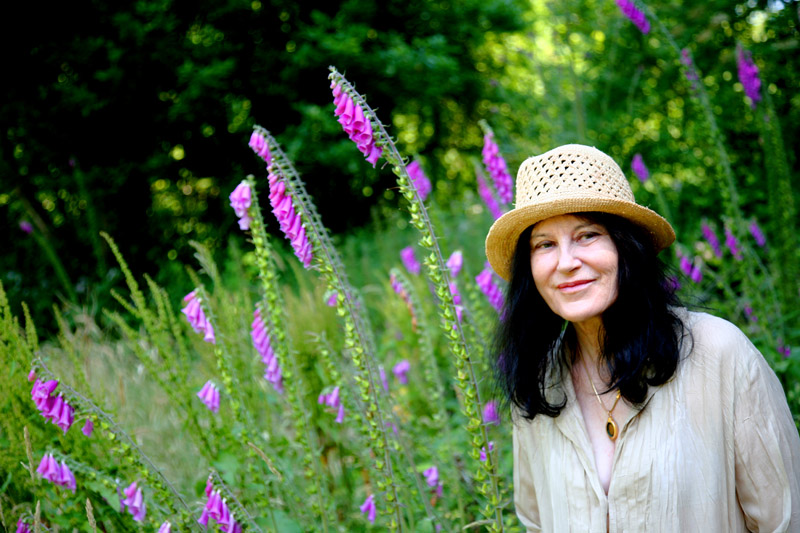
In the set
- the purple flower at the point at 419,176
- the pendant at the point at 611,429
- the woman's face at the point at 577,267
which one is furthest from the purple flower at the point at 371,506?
the purple flower at the point at 419,176

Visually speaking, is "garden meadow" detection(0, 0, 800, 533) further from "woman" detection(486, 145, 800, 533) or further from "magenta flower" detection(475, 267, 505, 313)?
"woman" detection(486, 145, 800, 533)

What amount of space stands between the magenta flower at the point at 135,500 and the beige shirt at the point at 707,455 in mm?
1366

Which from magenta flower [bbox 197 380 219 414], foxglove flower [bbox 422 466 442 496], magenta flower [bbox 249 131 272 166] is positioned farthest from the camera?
foxglove flower [bbox 422 466 442 496]

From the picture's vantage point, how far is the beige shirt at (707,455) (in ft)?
5.20

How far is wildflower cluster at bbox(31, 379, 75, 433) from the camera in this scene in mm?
1996

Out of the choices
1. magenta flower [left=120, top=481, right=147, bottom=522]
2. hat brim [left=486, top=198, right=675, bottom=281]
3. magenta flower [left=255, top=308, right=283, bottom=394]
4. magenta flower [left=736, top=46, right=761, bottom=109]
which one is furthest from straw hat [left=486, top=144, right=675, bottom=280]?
magenta flower [left=736, top=46, right=761, bottom=109]

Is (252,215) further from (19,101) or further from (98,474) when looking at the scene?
(19,101)

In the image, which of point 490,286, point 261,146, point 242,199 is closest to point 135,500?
point 242,199

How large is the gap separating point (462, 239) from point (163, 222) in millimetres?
5083

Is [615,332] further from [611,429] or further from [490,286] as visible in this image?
[490,286]

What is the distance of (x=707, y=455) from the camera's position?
5.27ft

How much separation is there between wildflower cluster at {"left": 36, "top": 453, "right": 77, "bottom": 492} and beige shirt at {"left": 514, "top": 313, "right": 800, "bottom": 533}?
5.35 feet

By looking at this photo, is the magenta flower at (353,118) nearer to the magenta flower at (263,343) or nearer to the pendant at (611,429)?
the magenta flower at (263,343)

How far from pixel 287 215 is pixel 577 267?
0.80 metres
